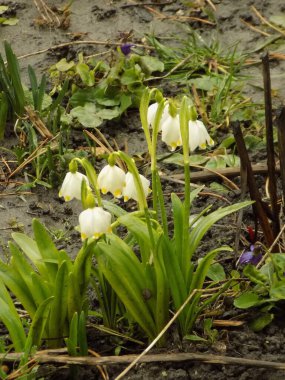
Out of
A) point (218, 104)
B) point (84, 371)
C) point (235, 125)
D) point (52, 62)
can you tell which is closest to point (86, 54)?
point (52, 62)

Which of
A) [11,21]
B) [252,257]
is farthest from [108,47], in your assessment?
[252,257]

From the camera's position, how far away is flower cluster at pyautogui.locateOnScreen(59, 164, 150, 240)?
7.38ft

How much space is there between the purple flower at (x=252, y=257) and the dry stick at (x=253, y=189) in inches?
2.9

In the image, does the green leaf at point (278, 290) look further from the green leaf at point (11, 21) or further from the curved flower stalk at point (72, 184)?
the green leaf at point (11, 21)

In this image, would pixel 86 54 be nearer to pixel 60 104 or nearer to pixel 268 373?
pixel 60 104

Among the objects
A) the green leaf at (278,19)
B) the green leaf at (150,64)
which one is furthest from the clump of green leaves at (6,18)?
the green leaf at (278,19)

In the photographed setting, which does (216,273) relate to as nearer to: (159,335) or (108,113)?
(159,335)

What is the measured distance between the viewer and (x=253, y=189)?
8.70 feet

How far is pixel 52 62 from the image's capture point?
4129 millimetres

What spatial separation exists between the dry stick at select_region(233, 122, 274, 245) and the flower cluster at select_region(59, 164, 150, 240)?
0.40 m

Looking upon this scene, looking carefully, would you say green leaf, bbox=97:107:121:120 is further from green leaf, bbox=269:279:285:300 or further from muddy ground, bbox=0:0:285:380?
green leaf, bbox=269:279:285:300

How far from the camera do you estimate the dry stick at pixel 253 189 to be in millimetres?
2622

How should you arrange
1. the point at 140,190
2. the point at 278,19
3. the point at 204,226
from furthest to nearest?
the point at 278,19, the point at 204,226, the point at 140,190

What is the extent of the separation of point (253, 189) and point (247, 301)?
1.20 ft
